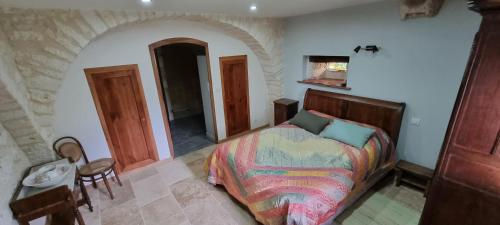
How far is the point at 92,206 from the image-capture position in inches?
110

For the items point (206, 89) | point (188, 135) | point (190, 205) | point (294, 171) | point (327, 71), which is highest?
point (327, 71)

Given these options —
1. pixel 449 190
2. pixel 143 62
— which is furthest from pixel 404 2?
pixel 143 62

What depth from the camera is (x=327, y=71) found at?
434 centimetres

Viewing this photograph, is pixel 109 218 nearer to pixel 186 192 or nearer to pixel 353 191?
pixel 186 192

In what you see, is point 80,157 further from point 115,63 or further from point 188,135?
point 188,135

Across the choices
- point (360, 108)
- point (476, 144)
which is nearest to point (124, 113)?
point (360, 108)

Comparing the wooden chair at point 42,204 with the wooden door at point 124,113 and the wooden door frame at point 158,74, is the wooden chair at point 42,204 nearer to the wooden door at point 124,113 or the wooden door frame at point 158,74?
the wooden door at point 124,113

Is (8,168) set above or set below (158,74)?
below

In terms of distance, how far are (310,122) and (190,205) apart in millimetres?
2204

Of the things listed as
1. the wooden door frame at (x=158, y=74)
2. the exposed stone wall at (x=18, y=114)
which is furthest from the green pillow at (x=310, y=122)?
the exposed stone wall at (x=18, y=114)

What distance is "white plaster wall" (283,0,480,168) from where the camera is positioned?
2512mm

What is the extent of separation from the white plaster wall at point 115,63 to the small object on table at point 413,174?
335 centimetres

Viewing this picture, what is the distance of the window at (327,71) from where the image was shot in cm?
384

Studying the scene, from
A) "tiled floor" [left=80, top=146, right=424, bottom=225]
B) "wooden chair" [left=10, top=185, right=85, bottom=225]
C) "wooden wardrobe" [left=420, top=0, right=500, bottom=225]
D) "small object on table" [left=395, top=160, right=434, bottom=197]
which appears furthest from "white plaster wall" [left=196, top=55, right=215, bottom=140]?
"wooden wardrobe" [left=420, top=0, right=500, bottom=225]
